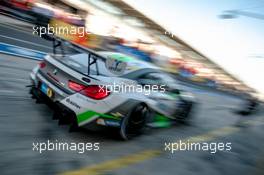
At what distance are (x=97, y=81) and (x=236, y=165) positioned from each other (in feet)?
8.50

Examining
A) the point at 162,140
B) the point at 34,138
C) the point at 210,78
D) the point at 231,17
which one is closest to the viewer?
the point at 34,138

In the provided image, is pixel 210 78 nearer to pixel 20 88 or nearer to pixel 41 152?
pixel 20 88

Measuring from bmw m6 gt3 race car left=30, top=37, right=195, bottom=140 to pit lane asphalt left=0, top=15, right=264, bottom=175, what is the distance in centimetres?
31

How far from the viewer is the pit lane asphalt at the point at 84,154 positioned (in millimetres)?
3801

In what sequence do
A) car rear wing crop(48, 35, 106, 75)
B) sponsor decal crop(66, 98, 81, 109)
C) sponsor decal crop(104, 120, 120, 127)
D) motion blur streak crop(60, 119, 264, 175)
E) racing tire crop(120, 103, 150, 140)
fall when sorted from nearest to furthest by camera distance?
motion blur streak crop(60, 119, 264, 175) → car rear wing crop(48, 35, 106, 75) → sponsor decal crop(66, 98, 81, 109) → sponsor decal crop(104, 120, 120, 127) → racing tire crop(120, 103, 150, 140)

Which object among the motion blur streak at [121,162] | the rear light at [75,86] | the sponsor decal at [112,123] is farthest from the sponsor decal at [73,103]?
the motion blur streak at [121,162]

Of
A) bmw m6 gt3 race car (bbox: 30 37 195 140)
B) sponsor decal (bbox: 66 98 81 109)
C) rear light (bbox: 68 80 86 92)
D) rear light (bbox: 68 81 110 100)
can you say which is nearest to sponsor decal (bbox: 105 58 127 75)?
bmw m6 gt3 race car (bbox: 30 37 195 140)

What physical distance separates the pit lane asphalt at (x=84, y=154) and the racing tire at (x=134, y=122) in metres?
0.14

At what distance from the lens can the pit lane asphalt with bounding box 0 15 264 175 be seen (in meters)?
3.80

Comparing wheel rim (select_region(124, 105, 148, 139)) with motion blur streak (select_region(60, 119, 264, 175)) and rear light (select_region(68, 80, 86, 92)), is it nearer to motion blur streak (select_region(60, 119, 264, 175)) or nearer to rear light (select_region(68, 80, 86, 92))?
motion blur streak (select_region(60, 119, 264, 175))

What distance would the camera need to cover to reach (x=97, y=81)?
178 inches

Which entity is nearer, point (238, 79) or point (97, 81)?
point (97, 81)

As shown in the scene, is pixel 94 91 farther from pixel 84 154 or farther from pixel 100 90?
pixel 84 154

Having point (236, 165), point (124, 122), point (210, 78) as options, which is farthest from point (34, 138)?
point (210, 78)
